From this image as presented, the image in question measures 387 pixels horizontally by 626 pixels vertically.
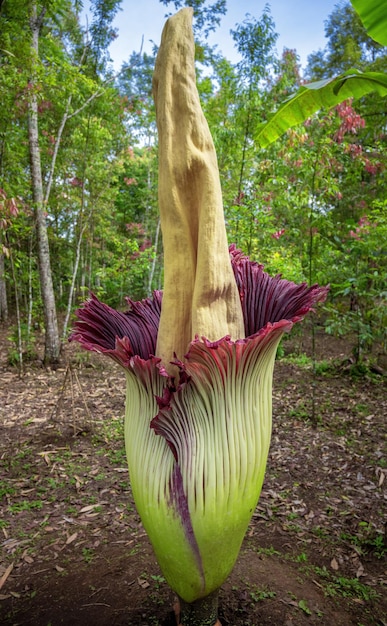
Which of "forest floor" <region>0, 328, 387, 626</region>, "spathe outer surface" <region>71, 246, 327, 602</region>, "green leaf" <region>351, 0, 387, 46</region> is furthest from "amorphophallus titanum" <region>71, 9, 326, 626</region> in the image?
"green leaf" <region>351, 0, 387, 46</region>

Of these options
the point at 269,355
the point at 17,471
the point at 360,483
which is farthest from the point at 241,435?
the point at 17,471

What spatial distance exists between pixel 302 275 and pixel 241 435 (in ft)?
17.0

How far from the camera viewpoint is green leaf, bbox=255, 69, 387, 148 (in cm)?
174

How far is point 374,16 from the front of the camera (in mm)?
1371

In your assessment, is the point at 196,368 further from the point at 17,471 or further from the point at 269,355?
the point at 17,471

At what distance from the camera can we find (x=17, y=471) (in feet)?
9.32

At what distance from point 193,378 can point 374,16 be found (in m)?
1.39

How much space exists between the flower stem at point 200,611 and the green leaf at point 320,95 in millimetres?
1894

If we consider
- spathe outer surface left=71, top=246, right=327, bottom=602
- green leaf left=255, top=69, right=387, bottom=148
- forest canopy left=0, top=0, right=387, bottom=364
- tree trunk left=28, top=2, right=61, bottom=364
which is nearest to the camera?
spathe outer surface left=71, top=246, right=327, bottom=602

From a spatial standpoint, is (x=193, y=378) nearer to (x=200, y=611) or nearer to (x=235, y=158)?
(x=200, y=611)

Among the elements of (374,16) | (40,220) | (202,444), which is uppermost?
(40,220)

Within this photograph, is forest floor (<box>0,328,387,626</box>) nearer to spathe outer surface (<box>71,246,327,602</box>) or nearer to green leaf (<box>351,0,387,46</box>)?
spathe outer surface (<box>71,246,327,602</box>)

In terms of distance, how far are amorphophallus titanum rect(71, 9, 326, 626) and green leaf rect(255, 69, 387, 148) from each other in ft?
3.73

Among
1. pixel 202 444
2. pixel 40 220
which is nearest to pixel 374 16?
pixel 202 444
